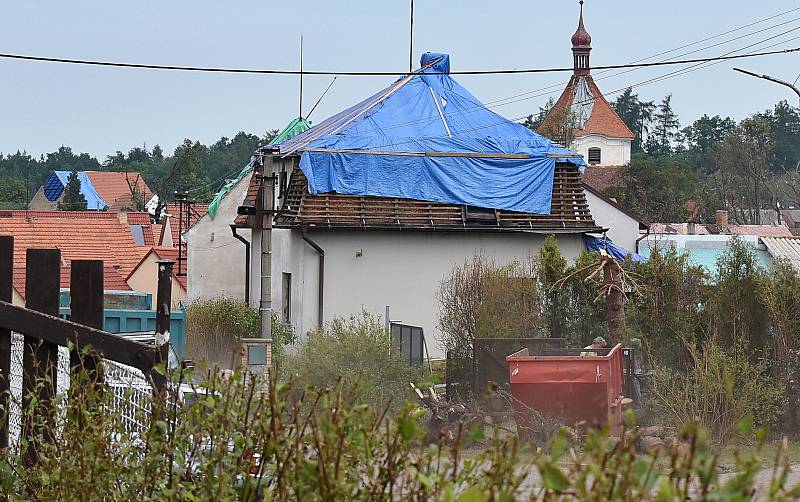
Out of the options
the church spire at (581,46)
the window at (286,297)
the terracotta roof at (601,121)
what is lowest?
the window at (286,297)

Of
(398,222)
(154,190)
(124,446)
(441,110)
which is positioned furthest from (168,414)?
(154,190)

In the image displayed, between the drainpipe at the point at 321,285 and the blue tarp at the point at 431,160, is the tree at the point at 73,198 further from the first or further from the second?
the drainpipe at the point at 321,285

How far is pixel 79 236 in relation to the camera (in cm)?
4097

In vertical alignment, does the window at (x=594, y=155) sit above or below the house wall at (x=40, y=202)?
above

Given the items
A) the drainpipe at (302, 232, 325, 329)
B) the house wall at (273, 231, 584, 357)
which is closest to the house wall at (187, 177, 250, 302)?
the house wall at (273, 231, 584, 357)

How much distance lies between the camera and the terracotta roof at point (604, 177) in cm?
7294

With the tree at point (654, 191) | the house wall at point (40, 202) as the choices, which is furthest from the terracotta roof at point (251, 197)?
the house wall at point (40, 202)

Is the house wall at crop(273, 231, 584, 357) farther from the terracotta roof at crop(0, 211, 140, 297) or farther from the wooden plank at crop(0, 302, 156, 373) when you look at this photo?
the wooden plank at crop(0, 302, 156, 373)

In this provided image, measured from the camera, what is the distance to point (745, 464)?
79.3 inches

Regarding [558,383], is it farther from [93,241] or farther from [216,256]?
[93,241]

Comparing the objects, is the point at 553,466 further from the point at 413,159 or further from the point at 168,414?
the point at 413,159

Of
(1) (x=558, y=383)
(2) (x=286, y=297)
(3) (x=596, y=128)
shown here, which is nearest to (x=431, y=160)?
(2) (x=286, y=297)

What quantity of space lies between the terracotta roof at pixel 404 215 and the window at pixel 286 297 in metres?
1.82

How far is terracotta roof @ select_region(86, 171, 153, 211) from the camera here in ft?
380
